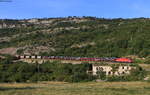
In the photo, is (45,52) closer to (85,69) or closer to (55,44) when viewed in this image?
(55,44)

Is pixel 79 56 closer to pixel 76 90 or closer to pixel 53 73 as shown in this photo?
pixel 53 73

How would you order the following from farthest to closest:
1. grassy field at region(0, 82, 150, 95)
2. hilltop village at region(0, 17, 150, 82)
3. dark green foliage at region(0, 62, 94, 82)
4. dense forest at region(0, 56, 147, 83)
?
hilltop village at region(0, 17, 150, 82)
dark green foliage at region(0, 62, 94, 82)
dense forest at region(0, 56, 147, 83)
grassy field at region(0, 82, 150, 95)

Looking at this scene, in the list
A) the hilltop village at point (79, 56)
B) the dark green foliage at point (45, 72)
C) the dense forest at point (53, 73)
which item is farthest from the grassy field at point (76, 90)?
the dark green foliage at point (45, 72)

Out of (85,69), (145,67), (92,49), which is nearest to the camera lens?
(145,67)

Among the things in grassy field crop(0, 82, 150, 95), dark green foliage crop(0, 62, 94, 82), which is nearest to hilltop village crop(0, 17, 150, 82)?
dark green foliage crop(0, 62, 94, 82)

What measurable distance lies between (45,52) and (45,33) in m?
50.1

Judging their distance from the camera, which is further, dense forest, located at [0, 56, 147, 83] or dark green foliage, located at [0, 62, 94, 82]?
dark green foliage, located at [0, 62, 94, 82]

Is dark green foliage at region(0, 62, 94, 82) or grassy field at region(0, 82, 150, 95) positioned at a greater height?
dark green foliage at region(0, 62, 94, 82)

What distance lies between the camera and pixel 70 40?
145375mm

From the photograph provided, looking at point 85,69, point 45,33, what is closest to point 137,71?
point 85,69

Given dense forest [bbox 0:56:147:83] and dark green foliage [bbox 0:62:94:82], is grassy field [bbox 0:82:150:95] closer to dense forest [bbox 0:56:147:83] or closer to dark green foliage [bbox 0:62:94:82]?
dense forest [bbox 0:56:147:83]

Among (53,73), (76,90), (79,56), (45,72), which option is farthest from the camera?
(79,56)

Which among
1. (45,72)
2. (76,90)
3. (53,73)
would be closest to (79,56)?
(45,72)

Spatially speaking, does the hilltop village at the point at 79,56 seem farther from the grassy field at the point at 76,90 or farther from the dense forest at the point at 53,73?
the grassy field at the point at 76,90
